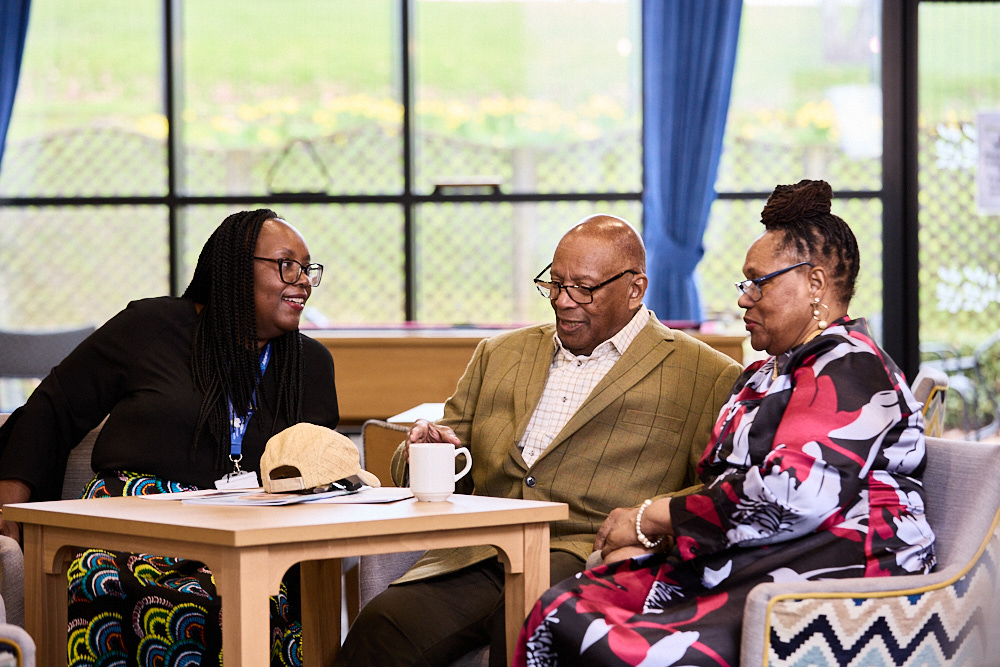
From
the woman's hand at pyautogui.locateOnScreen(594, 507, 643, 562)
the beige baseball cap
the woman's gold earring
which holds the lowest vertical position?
the woman's hand at pyautogui.locateOnScreen(594, 507, 643, 562)

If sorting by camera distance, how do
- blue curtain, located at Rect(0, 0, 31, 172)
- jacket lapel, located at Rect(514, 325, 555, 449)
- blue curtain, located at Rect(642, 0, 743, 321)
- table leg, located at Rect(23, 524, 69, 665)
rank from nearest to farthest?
table leg, located at Rect(23, 524, 69, 665) < jacket lapel, located at Rect(514, 325, 555, 449) < blue curtain, located at Rect(642, 0, 743, 321) < blue curtain, located at Rect(0, 0, 31, 172)

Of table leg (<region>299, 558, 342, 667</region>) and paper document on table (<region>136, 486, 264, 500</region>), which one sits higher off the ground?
paper document on table (<region>136, 486, 264, 500</region>)

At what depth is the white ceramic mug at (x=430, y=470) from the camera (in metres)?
1.87

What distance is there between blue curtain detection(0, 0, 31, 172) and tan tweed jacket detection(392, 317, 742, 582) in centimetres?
402

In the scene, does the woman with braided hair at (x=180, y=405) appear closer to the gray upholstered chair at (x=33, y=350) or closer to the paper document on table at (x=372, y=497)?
the paper document on table at (x=372, y=497)

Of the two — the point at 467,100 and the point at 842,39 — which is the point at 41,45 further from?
the point at 842,39

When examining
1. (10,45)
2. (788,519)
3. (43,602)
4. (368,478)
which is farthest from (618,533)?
(10,45)

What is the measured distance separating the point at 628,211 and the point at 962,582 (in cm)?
387

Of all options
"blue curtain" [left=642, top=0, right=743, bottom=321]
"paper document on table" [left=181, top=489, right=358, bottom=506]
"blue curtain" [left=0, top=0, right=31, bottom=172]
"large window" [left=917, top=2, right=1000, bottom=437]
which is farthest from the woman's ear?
"blue curtain" [left=0, top=0, right=31, bottom=172]

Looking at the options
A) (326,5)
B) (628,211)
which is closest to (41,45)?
(326,5)

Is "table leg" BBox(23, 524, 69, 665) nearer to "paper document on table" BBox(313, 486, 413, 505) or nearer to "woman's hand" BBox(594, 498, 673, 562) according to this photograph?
"paper document on table" BBox(313, 486, 413, 505)

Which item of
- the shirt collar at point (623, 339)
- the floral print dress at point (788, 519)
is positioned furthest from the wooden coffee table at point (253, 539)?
the shirt collar at point (623, 339)

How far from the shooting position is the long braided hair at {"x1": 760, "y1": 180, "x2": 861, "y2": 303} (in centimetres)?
200

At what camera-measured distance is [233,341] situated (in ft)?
8.68
